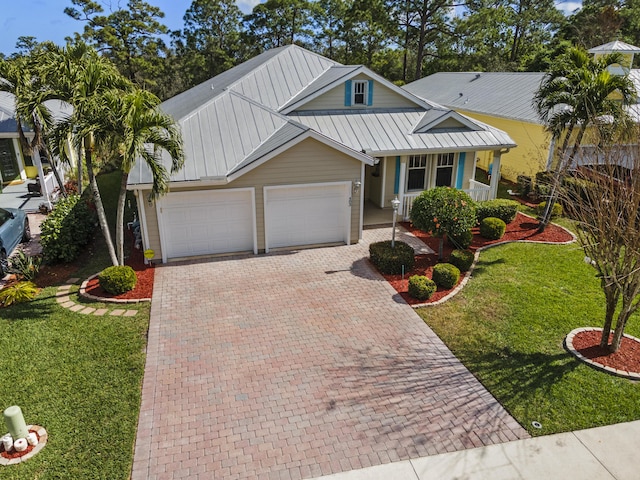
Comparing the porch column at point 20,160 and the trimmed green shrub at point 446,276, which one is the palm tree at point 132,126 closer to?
the trimmed green shrub at point 446,276

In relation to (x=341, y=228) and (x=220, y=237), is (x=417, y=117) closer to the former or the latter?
(x=341, y=228)

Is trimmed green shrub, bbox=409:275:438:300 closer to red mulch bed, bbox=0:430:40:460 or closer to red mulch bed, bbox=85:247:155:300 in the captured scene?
red mulch bed, bbox=85:247:155:300

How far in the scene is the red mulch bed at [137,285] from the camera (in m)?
11.7

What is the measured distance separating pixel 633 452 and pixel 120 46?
43405 millimetres

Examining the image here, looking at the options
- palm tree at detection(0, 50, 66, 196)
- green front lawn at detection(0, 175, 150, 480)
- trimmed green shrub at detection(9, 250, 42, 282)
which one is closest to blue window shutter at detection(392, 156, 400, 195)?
green front lawn at detection(0, 175, 150, 480)

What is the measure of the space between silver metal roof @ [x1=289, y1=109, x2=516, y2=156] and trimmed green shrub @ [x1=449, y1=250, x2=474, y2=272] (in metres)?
5.02

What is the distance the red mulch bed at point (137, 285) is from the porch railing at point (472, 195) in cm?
950

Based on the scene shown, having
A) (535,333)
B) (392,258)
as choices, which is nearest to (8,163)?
(392,258)

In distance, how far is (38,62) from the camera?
14086 mm

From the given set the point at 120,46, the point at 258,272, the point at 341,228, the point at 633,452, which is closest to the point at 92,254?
the point at 258,272

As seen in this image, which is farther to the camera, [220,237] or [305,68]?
[305,68]

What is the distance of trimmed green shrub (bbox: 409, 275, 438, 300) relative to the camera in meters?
11.6

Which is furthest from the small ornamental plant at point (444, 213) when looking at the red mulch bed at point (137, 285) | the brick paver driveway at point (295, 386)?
the red mulch bed at point (137, 285)

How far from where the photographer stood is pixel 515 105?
23.5 m
